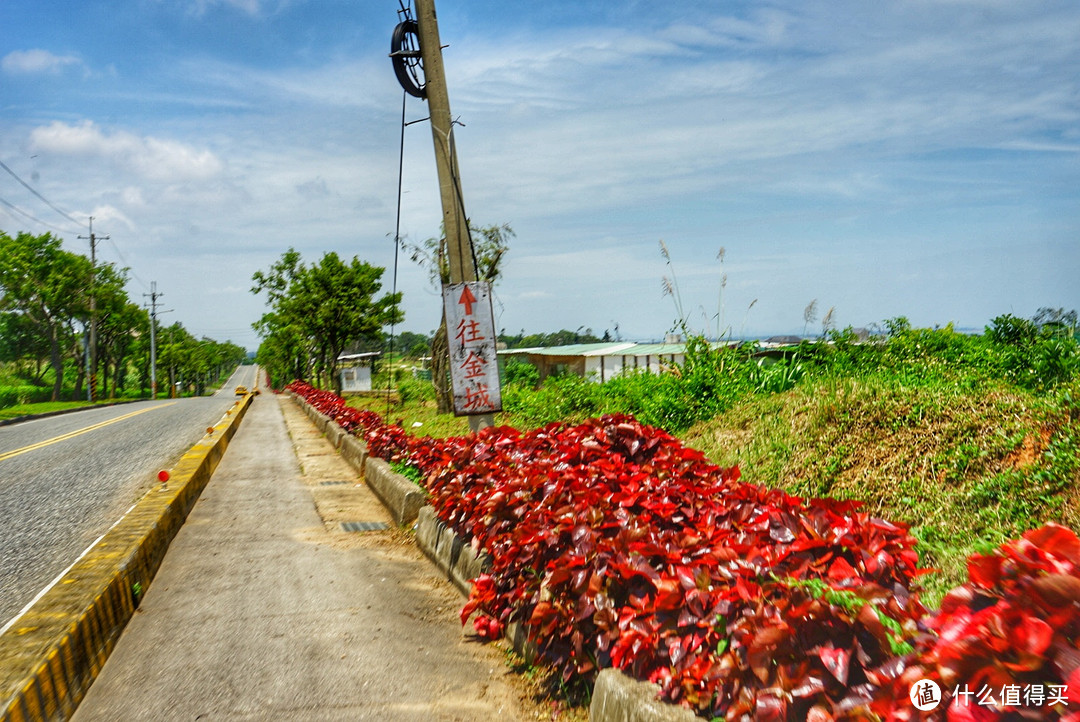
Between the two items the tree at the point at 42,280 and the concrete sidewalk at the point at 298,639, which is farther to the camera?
the tree at the point at 42,280

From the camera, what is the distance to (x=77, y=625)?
3885 mm

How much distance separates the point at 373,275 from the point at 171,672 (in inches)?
1324

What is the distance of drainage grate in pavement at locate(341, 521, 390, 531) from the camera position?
740cm

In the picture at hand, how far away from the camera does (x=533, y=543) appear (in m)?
4.02

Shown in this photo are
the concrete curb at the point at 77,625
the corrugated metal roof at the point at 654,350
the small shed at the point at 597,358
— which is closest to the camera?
the concrete curb at the point at 77,625

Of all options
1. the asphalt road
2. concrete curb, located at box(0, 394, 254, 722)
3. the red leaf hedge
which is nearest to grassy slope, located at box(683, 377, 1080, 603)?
the red leaf hedge

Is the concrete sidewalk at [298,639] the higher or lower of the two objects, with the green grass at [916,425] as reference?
lower

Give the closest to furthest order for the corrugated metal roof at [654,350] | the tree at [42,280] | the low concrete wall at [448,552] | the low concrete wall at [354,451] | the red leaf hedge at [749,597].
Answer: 1. the red leaf hedge at [749,597]
2. the low concrete wall at [448,552]
3. the low concrete wall at [354,451]
4. the corrugated metal roof at [654,350]
5. the tree at [42,280]

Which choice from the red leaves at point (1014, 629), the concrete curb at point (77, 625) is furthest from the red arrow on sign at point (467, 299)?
the red leaves at point (1014, 629)

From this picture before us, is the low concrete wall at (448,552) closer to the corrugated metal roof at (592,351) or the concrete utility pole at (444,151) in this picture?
the concrete utility pole at (444,151)

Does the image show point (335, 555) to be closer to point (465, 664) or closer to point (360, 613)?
point (360, 613)

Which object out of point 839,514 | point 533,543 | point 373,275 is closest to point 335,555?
point 533,543

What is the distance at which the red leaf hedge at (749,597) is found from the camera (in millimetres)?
1905

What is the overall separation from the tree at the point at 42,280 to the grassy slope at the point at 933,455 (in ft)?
162
